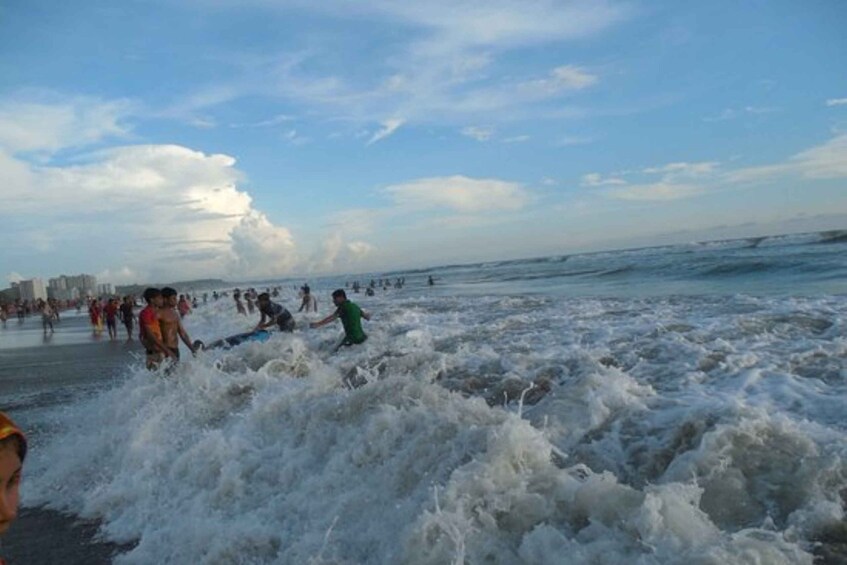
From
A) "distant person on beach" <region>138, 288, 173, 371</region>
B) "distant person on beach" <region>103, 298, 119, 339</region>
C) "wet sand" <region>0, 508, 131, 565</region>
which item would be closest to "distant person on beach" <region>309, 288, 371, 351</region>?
"distant person on beach" <region>138, 288, 173, 371</region>

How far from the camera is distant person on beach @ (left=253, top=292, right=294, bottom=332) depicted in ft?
50.5

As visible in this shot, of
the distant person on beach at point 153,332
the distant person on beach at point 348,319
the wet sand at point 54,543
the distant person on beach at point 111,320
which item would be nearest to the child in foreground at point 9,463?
the wet sand at point 54,543

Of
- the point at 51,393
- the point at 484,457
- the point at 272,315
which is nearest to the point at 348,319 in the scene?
the point at 272,315

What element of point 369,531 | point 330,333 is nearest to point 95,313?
point 330,333

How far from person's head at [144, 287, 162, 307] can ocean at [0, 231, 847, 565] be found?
1.13 metres

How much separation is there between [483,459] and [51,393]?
36.9 ft

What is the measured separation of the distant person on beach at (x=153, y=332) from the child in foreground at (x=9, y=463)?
28.0 ft

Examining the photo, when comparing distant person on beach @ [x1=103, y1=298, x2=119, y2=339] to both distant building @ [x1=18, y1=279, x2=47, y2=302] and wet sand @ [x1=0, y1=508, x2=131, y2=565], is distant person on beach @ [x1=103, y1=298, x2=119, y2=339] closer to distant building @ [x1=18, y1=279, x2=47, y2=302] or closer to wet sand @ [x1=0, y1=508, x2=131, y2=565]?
wet sand @ [x1=0, y1=508, x2=131, y2=565]

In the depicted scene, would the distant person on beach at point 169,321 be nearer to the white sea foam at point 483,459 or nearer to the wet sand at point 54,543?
the white sea foam at point 483,459

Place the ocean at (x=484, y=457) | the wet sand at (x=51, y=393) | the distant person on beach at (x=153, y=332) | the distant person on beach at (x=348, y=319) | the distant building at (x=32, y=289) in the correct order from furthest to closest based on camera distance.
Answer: the distant building at (x=32, y=289) → the distant person on beach at (x=348, y=319) → the distant person on beach at (x=153, y=332) → the wet sand at (x=51, y=393) → the ocean at (x=484, y=457)

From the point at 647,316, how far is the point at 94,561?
39.7ft

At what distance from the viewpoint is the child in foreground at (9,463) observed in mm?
Answer: 1937

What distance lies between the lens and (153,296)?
394 inches

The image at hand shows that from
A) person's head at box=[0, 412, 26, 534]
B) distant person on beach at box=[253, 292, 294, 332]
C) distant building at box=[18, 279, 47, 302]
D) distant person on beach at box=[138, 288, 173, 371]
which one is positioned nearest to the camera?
person's head at box=[0, 412, 26, 534]
